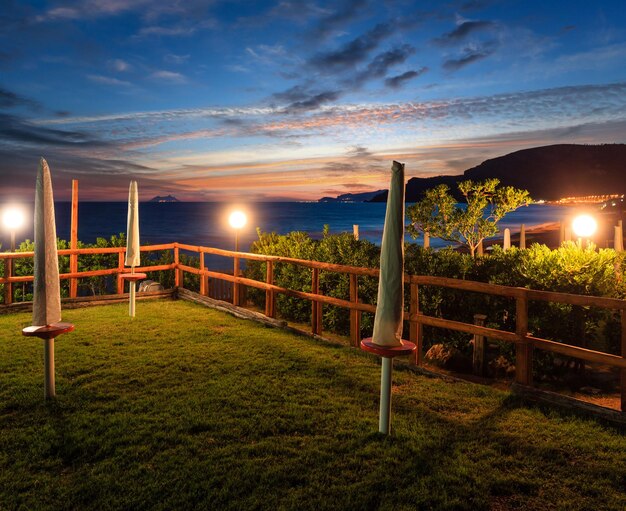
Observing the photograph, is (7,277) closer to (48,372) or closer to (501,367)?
(48,372)

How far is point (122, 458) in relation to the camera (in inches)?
146

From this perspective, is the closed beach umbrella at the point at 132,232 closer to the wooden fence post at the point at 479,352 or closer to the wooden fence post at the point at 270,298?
the wooden fence post at the point at 270,298

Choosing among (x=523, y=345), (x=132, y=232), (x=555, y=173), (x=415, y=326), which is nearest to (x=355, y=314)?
(x=415, y=326)

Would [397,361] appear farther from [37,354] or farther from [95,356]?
[37,354]

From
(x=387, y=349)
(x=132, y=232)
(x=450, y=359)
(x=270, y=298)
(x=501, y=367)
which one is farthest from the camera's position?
(x=270, y=298)

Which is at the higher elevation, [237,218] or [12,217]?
[237,218]

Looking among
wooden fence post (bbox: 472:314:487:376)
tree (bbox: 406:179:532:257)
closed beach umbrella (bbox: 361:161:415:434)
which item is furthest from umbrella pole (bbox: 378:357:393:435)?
tree (bbox: 406:179:532:257)

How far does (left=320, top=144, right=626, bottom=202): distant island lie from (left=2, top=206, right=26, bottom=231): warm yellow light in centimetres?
10903

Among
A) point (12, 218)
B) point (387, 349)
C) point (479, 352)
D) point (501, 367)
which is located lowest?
point (501, 367)

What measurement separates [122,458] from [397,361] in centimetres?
365

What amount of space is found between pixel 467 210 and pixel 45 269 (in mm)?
13258

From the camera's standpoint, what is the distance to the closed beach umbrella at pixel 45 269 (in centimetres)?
460

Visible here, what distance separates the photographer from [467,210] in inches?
607

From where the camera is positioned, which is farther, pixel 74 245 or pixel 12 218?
pixel 12 218
